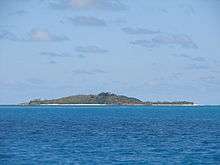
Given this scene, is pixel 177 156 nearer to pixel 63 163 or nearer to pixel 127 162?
pixel 127 162

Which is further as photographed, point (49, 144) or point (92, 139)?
point (92, 139)

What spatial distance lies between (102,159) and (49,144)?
753 inches

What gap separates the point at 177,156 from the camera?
71.9 meters

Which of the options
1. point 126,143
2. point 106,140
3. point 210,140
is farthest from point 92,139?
point 210,140

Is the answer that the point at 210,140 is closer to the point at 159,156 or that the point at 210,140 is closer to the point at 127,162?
the point at 159,156

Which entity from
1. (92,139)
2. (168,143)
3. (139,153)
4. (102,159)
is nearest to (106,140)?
(92,139)

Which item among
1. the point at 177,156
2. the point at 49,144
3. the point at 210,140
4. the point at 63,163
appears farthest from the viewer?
the point at 210,140

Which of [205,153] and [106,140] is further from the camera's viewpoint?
[106,140]

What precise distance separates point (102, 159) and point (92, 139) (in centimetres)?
2851

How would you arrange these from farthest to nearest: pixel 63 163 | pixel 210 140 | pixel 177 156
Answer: pixel 210 140 → pixel 177 156 → pixel 63 163

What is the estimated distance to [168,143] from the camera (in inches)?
3533

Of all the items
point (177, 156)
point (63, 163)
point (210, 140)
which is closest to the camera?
point (63, 163)

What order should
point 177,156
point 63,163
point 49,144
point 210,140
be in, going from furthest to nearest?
point 210,140 < point 49,144 < point 177,156 < point 63,163

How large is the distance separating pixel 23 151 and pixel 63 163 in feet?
40.4
